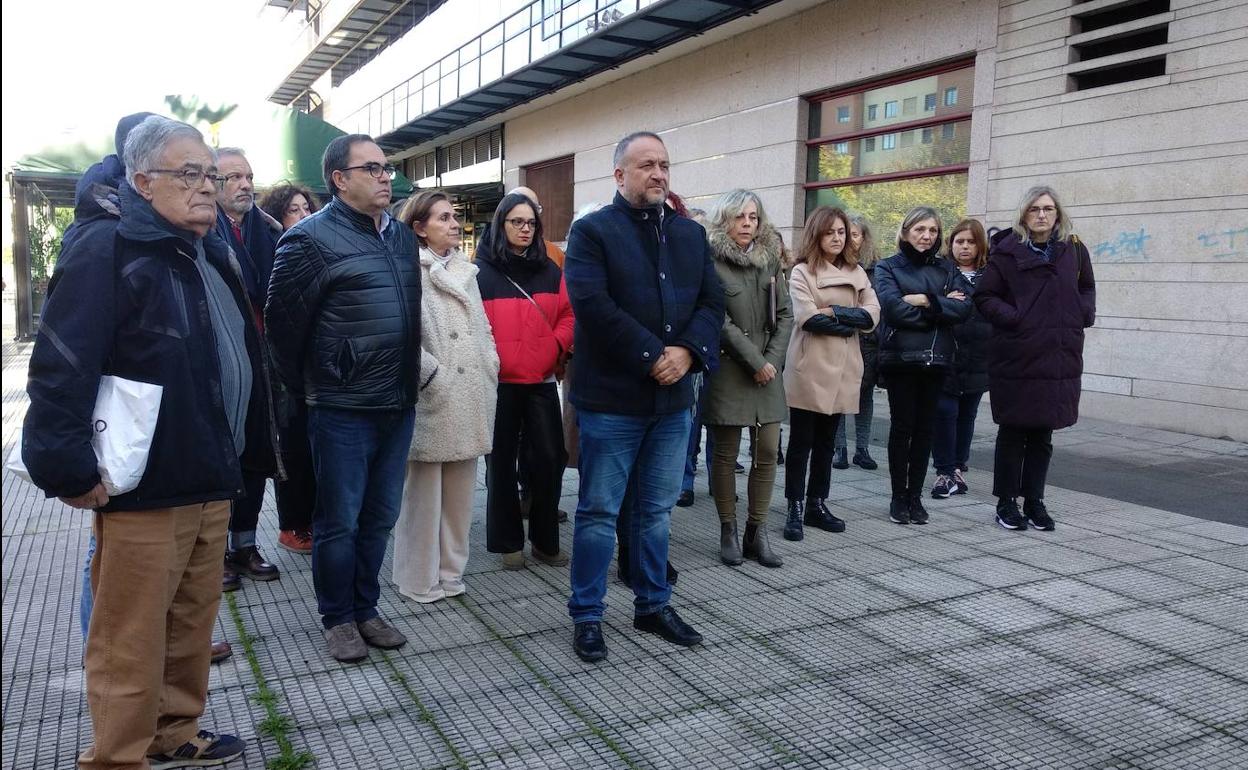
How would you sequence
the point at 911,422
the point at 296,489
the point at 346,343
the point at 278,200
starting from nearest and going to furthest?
the point at 346,343 → the point at 296,489 → the point at 278,200 → the point at 911,422

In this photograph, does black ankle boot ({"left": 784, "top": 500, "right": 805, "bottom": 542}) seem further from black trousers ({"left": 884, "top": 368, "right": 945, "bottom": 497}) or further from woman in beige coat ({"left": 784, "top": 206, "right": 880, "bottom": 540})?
black trousers ({"left": 884, "top": 368, "right": 945, "bottom": 497})

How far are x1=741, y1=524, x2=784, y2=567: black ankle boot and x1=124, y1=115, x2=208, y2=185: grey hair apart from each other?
331 cm

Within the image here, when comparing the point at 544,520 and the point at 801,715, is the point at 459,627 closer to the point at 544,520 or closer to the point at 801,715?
the point at 544,520

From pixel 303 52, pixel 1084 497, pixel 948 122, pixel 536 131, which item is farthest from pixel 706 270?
pixel 303 52

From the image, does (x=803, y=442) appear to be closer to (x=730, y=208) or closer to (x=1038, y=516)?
(x=730, y=208)

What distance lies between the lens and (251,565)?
4.62 meters

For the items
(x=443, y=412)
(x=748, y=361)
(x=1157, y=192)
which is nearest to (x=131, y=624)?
(x=443, y=412)

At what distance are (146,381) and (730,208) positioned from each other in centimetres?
295

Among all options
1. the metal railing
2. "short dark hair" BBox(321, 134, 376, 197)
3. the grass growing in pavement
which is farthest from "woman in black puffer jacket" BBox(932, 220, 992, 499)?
the metal railing

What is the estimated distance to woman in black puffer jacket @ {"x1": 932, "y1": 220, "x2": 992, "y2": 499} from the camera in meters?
6.35

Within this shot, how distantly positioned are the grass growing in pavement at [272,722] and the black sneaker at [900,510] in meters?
3.67

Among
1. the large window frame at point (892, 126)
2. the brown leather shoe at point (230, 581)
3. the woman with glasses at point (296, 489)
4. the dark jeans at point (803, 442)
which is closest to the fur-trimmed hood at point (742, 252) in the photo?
the dark jeans at point (803, 442)

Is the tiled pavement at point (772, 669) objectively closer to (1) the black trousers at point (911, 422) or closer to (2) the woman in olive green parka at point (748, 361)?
(2) the woman in olive green parka at point (748, 361)

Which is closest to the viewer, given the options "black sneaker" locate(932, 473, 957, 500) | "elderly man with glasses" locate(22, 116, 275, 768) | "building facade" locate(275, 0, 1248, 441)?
"elderly man with glasses" locate(22, 116, 275, 768)
